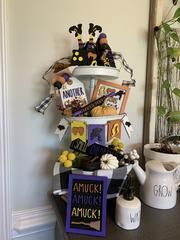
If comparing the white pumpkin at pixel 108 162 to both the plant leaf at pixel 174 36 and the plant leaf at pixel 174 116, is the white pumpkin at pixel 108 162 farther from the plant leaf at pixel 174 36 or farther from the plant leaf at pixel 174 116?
the plant leaf at pixel 174 36

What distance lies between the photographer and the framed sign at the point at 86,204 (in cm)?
71

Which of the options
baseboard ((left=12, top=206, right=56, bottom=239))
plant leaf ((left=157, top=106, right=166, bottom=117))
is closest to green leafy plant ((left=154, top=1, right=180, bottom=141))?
plant leaf ((left=157, top=106, right=166, bottom=117))

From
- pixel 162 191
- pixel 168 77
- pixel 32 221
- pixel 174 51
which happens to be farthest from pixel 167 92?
pixel 32 221

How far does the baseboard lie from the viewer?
0.96 meters

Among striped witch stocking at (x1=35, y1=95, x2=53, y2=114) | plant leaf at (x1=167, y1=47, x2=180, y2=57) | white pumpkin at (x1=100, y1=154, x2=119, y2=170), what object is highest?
plant leaf at (x1=167, y1=47, x2=180, y2=57)

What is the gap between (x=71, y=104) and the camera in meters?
0.84

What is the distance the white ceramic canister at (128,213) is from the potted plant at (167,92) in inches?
11.9

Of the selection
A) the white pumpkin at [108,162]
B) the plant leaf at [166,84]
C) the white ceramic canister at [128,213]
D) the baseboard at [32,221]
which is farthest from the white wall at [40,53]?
the white ceramic canister at [128,213]

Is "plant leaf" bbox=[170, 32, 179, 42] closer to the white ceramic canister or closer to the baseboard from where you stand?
the white ceramic canister

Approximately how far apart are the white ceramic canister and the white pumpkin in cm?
11

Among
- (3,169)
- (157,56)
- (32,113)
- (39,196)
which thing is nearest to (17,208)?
(39,196)

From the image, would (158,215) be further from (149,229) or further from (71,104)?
(71,104)

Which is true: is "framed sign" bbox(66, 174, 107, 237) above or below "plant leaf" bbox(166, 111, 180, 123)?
below

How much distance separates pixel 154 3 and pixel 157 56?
0.23 metres
